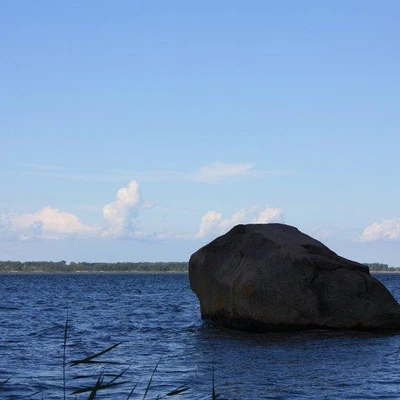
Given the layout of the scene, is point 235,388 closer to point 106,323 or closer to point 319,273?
point 319,273

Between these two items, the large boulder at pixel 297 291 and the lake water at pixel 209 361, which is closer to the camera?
the lake water at pixel 209 361

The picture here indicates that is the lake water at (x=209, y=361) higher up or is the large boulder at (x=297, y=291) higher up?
the large boulder at (x=297, y=291)

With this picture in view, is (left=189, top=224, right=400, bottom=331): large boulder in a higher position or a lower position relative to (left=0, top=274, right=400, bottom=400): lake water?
higher

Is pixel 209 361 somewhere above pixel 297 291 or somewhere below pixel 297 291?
below

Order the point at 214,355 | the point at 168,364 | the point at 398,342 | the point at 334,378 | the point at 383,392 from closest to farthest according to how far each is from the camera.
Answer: the point at 383,392
the point at 334,378
the point at 168,364
the point at 214,355
the point at 398,342

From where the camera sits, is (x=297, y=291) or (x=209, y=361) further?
(x=297, y=291)

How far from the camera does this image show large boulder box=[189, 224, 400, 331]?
68.1 ft

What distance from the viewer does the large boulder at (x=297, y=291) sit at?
2077 cm

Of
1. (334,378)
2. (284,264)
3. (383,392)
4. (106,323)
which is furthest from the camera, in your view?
(106,323)

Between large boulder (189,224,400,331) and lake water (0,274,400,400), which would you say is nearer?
lake water (0,274,400,400)

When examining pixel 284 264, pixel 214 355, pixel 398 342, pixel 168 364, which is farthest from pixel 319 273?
pixel 168 364

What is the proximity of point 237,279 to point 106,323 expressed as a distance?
760 centimetres

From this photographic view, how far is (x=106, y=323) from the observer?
90.4 feet

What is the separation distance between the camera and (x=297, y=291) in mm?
20688
